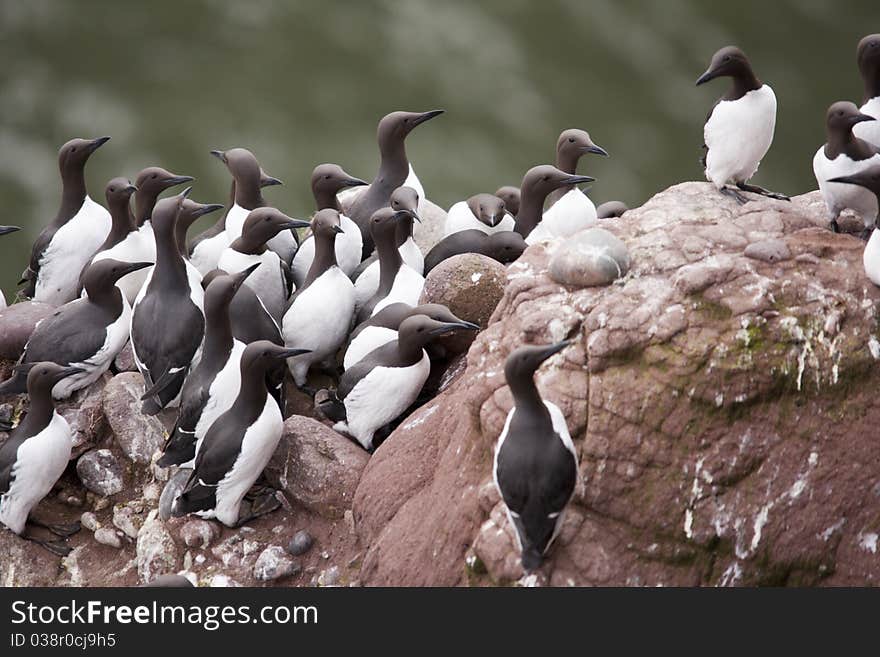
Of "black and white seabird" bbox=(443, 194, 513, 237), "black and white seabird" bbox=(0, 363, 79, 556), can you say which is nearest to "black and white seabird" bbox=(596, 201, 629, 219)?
"black and white seabird" bbox=(443, 194, 513, 237)

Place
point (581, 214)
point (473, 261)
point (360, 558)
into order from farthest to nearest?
point (581, 214) → point (473, 261) → point (360, 558)

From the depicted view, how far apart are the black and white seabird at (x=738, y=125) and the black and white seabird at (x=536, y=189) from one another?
152 centimetres

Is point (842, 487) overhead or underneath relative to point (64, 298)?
overhead

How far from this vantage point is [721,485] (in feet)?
18.8

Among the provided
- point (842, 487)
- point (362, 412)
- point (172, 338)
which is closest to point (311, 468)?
point (362, 412)

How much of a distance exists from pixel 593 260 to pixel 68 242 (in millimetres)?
4554

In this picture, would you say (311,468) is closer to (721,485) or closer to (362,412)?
(362,412)

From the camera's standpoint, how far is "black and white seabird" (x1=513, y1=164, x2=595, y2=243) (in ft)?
29.1

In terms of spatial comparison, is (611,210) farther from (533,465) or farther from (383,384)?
(533,465)

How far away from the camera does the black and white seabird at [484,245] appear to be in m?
8.56

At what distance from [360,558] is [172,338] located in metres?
1.88

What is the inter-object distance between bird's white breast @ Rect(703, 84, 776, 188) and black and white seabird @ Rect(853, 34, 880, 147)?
0.53 m

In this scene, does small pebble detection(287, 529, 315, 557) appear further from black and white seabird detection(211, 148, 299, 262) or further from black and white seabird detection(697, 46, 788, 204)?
black and white seabird detection(697, 46, 788, 204)

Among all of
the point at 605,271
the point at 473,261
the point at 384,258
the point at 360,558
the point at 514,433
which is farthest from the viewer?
the point at 384,258
